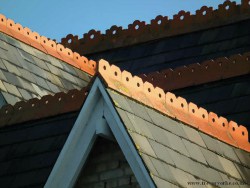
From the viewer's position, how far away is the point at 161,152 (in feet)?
53.3

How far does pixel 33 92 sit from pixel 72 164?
7.64 meters

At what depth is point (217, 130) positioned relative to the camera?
61.4 ft

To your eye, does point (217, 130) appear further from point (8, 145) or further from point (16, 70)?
point (16, 70)

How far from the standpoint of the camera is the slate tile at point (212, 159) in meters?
17.5

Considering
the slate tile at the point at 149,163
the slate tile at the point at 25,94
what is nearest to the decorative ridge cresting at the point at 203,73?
the slate tile at the point at 25,94

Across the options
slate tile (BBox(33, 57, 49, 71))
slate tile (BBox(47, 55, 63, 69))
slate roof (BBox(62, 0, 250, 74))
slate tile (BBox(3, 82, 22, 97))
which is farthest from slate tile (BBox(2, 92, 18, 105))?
slate roof (BBox(62, 0, 250, 74))

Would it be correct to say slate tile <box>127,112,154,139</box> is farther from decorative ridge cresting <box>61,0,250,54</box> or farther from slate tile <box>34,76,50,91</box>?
decorative ridge cresting <box>61,0,250,54</box>

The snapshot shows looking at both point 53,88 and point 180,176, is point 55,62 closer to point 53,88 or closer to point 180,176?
point 53,88

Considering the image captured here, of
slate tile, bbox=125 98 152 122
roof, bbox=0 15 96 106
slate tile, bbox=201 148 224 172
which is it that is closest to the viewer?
slate tile, bbox=125 98 152 122

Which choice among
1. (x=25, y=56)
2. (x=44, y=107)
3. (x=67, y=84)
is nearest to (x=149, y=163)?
(x=44, y=107)

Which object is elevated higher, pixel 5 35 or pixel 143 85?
pixel 5 35

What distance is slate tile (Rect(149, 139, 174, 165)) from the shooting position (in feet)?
53.0

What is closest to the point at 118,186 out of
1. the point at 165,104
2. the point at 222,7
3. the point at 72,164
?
the point at 72,164

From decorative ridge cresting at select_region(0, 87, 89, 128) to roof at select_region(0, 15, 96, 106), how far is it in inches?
91.0
